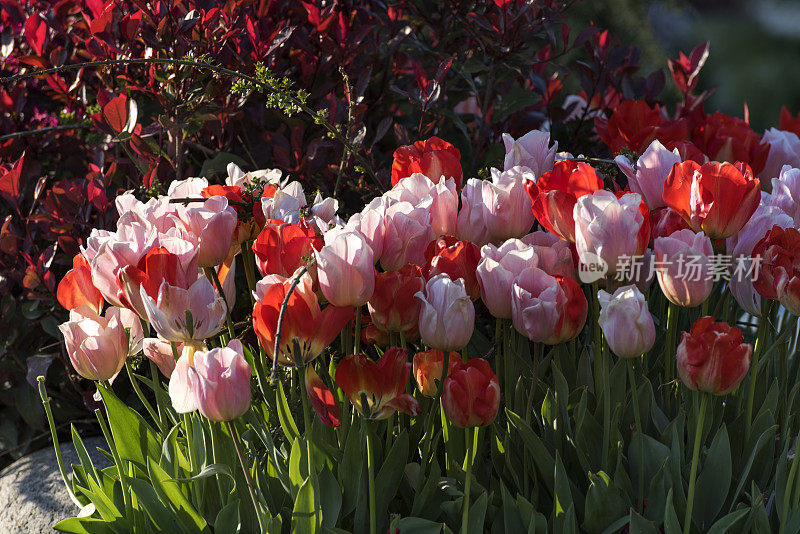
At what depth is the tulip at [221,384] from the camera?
913 millimetres

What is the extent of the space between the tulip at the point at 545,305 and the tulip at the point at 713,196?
0.19m

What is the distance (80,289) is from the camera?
1125mm

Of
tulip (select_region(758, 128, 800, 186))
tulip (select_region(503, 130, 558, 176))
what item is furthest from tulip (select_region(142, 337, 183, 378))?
tulip (select_region(758, 128, 800, 186))

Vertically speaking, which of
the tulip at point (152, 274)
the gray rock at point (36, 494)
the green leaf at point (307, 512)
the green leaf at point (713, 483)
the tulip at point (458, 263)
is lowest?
the gray rock at point (36, 494)

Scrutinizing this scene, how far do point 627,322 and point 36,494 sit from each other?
4.40ft

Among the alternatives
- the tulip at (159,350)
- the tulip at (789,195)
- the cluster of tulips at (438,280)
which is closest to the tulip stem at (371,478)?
the cluster of tulips at (438,280)

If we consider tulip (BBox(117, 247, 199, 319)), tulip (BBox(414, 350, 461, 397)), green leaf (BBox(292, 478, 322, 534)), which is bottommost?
green leaf (BBox(292, 478, 322, 534))

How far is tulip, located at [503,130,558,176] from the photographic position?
1.30 m

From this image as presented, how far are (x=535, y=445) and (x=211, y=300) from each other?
0.47 meters

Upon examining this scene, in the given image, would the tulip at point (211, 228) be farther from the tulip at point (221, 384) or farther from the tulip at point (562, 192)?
A: the tulip at point (562, 192)

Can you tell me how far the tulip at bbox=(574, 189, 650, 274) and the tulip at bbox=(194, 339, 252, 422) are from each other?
0.44 meters

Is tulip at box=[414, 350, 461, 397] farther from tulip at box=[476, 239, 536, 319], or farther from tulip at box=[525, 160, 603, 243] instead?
tulip at box=[525, 160, 603, 243]

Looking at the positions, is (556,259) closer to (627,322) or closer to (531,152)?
(627,322)

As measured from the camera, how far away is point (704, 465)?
1157 millimetres
